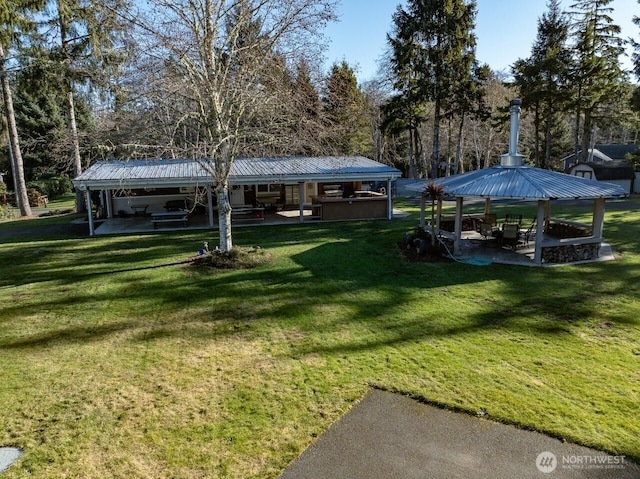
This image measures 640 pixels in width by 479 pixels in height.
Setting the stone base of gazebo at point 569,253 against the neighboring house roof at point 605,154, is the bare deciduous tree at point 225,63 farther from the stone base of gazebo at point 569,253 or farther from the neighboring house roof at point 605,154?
the neighboring house roof at point 605,154

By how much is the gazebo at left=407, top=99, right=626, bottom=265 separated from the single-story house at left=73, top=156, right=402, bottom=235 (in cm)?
500

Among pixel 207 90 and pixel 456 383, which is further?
pixel 207 90

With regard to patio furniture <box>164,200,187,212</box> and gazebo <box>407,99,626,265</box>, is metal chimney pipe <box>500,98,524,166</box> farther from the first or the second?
patio furniture <box>164,200,187,212</box>

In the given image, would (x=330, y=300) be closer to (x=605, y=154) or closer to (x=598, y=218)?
(x=598, y=218)

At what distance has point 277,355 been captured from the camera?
247 inches

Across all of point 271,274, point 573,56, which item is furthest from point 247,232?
point 573,56

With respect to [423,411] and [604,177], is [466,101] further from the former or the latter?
[423,411]

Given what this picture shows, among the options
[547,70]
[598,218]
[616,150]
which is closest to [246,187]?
[598,218]

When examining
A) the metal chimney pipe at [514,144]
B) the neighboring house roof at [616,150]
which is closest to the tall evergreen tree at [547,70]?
the neighboring house roof at [616,150]

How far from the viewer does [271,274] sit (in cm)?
1057

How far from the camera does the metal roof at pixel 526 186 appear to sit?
11.0 meters

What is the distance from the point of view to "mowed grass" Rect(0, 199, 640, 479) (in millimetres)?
4387

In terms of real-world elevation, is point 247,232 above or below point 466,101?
below

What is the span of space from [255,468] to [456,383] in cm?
272
